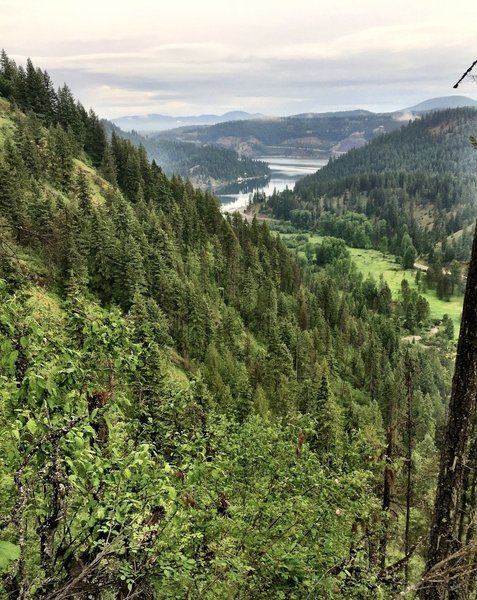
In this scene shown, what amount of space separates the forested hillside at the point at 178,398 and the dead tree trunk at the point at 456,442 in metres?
1.26

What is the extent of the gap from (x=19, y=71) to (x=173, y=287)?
256 ft

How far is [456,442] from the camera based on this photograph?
6.70 meters

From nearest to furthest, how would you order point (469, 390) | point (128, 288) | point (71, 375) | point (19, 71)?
1. point (71, 375)
2. point (469, 390)
3. point (128, 288)
4. point (19, 71)

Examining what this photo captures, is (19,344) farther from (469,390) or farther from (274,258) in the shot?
(274,258)

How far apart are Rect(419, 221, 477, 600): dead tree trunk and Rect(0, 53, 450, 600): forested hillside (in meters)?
1.26

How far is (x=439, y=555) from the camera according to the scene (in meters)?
6.79

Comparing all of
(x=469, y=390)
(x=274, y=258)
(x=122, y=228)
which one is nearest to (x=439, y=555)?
(x=469, y=390)

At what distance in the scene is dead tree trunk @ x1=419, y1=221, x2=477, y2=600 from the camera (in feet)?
21.5

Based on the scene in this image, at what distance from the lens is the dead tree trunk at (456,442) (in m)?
6.54

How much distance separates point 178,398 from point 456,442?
5.39 m

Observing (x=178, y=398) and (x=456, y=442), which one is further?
(x=178, y=398)

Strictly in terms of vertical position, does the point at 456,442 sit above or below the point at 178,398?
above

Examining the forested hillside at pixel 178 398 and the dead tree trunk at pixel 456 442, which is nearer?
the forested hillside at pixel 178 398

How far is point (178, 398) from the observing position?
9.70 m
